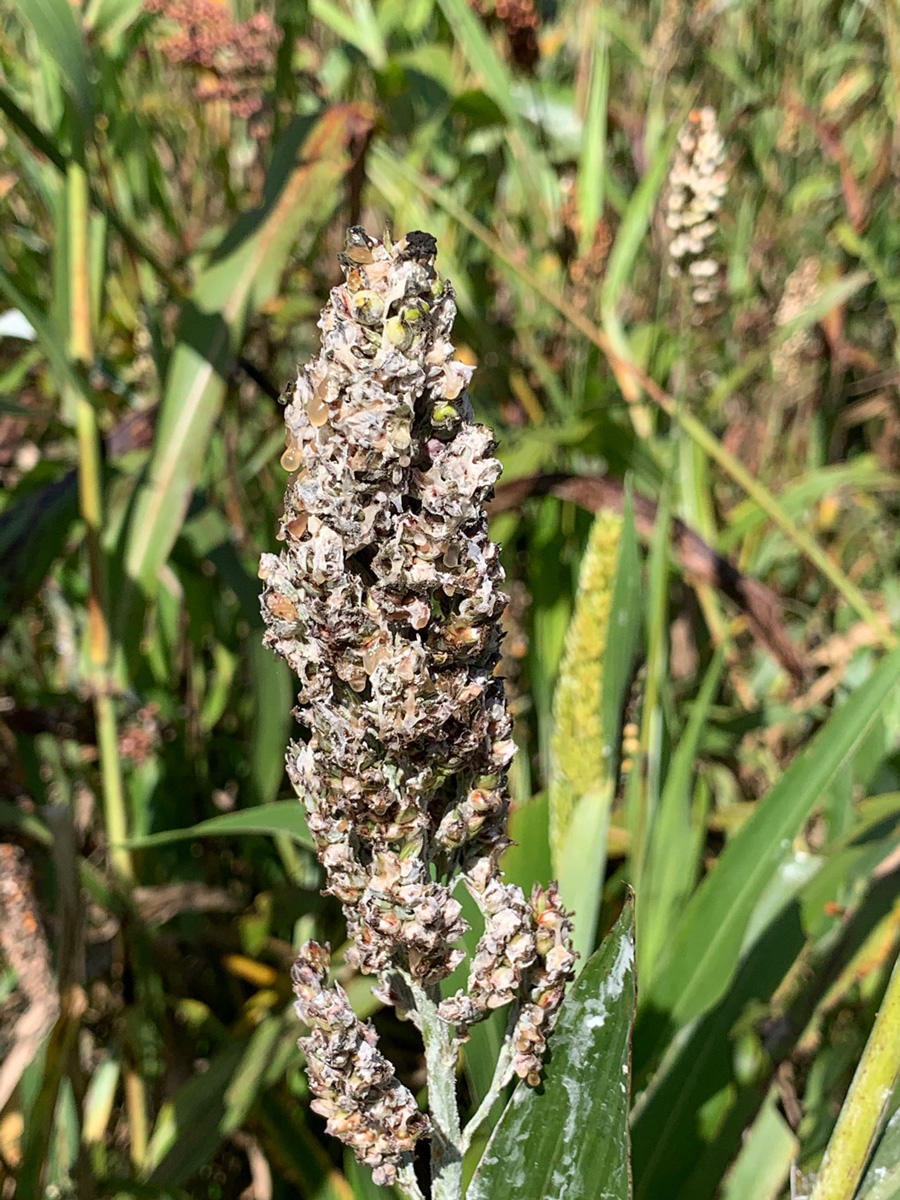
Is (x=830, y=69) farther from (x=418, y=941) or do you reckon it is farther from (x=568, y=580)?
(x=418, y=941)

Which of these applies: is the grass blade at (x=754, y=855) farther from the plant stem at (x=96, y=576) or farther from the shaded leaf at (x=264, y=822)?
the plant stem at (x=96, y=576)

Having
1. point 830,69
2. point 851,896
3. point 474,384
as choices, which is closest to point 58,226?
point 474,384

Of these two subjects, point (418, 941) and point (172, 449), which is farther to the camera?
point (172, 449)

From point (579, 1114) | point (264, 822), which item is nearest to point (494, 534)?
point (264, 822)

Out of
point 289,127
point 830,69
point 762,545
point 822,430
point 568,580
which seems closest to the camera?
point 289,127

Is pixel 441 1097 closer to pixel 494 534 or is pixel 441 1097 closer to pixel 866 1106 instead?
pixel 866 1106

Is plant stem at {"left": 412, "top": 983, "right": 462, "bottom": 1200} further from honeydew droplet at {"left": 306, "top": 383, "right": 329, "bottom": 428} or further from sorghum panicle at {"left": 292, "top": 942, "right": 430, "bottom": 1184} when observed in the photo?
honeydew droplet at {"left": 306, "top": 383, "right": 329, "bottom": 428}

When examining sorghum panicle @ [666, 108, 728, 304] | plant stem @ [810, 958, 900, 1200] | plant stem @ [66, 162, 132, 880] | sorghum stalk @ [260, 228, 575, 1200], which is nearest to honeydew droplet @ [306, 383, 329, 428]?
sorghum stalk @ [260, 228, 575, 1200]
